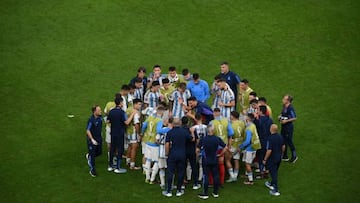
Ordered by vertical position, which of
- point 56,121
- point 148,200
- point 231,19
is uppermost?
point 231,19

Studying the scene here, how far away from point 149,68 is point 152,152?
6.94 m

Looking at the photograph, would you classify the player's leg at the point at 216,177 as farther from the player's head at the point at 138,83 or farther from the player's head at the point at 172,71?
the player's head at the point at 172,71

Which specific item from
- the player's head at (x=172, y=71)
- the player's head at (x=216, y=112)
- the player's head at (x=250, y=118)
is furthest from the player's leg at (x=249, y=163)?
the player's head at (x=172, y=71)

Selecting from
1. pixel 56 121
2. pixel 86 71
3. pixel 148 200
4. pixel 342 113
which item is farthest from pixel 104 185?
pixel 342 113

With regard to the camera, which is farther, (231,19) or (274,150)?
(231,19)

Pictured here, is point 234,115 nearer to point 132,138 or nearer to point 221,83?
point 221,83

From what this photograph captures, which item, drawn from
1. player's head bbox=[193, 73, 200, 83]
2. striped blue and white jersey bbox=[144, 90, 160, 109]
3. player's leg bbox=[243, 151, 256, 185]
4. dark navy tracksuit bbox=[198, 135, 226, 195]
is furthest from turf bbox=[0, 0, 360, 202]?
player's head bbox=[193, 73, 200, 83]

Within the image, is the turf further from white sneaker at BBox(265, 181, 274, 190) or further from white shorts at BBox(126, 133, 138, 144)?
white shorts at BBox(126, 133, 138, 144)

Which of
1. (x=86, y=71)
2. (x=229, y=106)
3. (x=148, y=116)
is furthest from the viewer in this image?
(x=86, y=71)

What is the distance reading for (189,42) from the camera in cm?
2395

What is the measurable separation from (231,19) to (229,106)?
8.00m

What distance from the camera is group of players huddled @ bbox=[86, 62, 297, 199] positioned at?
1557 centimetres

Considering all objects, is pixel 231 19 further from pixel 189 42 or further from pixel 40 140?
pixel 40 140

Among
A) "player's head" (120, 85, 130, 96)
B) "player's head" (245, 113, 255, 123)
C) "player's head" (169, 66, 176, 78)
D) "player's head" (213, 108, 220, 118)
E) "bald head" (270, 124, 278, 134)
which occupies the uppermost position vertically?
"player's head" (169, 66, 176, 78)
